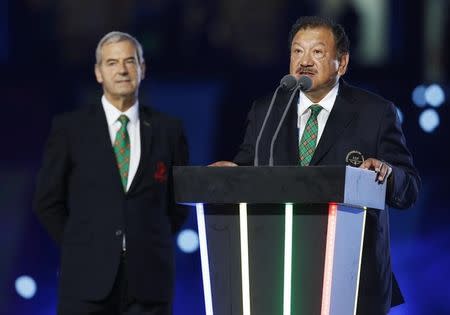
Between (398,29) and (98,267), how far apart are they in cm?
195

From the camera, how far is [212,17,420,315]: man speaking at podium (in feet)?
10.4

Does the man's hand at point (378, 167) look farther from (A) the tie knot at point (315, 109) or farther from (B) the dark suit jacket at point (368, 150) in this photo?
(A) the tie knot at point (315, 109)

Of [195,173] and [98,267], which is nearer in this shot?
[195,173]

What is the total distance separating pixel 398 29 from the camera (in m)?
5.38

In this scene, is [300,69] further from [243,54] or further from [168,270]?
[243,54]

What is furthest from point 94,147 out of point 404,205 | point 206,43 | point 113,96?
point 404,205

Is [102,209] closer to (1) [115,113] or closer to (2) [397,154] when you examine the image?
(1) [115,113]

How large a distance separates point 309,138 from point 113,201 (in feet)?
4.14

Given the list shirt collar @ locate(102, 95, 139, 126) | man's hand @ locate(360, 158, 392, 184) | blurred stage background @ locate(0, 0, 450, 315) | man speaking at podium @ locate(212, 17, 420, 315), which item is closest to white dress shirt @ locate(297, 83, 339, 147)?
man speaking at podium @ locate(212, 17, 420, 315)

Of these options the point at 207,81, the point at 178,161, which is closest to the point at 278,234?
the point at 178,161

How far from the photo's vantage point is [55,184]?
4.36 meters

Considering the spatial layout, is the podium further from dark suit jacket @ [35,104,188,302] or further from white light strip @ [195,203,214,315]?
dark suit jacket @ [35,104,188,302]

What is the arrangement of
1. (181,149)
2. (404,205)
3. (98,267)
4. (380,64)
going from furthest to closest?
(380,64), (181,149), (98,267), (404,205)

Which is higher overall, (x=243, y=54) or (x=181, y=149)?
(x=243, y=54)
